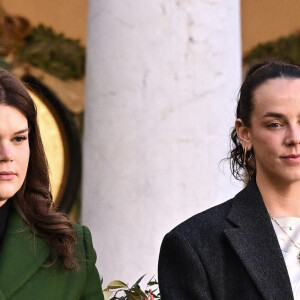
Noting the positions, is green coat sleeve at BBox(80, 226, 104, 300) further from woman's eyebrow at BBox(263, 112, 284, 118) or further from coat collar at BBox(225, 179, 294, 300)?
woman's eyebrow at BBox(263, 112, 284, 118)

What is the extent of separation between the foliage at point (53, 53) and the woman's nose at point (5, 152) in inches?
186

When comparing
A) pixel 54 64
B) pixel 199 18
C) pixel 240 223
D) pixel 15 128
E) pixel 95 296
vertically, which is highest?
pixel 54 64

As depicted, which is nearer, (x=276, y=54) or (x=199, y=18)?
(x=199, y=18)

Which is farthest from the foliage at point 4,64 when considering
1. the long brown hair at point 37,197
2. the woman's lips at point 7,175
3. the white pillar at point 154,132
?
the woman's lips at point 7,175

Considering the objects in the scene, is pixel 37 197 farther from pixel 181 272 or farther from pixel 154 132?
pixel 154 132

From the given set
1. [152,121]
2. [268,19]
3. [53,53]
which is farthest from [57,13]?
[152,121]

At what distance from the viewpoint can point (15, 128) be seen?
11.1ft

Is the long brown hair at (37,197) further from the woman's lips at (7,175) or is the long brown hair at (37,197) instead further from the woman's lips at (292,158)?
the woman's lips at (292,158)

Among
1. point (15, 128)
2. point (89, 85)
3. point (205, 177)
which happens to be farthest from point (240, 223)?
point (89, 85)

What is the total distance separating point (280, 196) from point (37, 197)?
0.83 metres

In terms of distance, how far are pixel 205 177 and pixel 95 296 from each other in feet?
5.66

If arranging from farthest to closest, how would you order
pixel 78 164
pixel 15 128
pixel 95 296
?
pixel 78 164 → pixel 95 296 → pixel 15 128

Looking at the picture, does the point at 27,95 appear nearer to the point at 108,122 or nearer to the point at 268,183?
the point at 268,183

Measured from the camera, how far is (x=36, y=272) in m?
3.54
